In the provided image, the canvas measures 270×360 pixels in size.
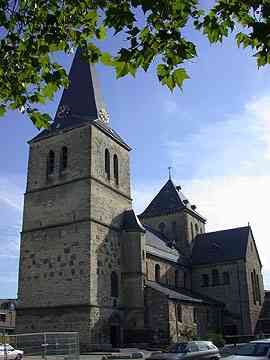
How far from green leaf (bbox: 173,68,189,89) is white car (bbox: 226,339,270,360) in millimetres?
10518

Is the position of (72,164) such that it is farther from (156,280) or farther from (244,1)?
(244,1)

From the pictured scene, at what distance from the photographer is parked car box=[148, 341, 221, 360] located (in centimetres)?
1762

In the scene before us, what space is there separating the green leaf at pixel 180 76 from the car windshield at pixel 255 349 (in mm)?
10802

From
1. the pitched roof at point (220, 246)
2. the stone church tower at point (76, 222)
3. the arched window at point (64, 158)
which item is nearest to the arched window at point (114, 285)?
the stone church tower at point (76, 222)

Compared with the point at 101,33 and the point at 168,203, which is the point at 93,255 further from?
the point at 101,33

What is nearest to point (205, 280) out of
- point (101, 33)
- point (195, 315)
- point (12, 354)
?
point (195, 315)

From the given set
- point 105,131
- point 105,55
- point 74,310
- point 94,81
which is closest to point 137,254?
point 74,310

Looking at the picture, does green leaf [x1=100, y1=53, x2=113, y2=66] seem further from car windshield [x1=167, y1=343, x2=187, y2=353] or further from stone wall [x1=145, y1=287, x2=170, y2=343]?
stone wall [x1=145, y1=287, x2=170, y2=343]

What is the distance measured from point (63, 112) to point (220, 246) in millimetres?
22898

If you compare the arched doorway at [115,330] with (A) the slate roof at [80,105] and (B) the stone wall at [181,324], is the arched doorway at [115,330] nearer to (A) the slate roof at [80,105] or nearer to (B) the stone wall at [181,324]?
(B) the stone wall at [181,324]

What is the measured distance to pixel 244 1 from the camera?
6.23 metres

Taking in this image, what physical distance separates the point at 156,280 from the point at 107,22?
35.4 meters

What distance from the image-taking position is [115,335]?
32.2 meters

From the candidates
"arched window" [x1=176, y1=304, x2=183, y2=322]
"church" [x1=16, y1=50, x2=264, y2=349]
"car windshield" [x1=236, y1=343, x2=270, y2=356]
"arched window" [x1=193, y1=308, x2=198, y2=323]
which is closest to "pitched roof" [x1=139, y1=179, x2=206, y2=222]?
"church" [x1=16, y1=50, x2=264, y2=349]
